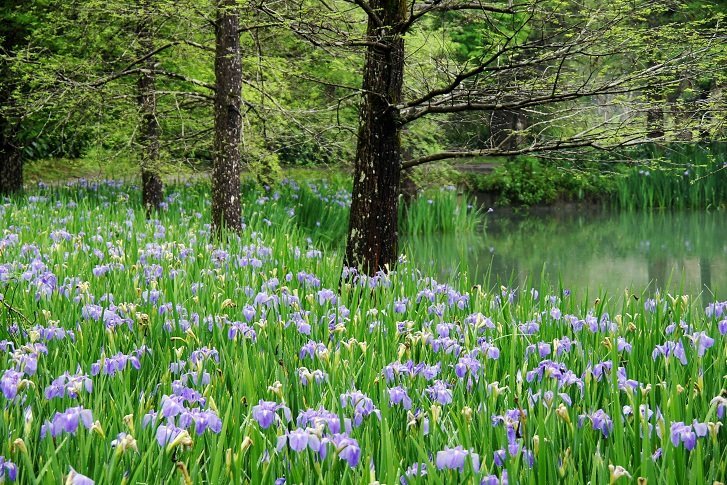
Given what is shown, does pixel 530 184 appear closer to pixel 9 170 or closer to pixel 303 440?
pixel 9 170

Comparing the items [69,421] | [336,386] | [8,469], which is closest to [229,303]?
[336,386]

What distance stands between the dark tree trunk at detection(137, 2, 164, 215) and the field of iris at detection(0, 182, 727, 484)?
446cm

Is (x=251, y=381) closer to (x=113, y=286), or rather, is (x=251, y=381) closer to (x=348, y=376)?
(x=348, y=376)

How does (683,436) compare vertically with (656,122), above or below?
below

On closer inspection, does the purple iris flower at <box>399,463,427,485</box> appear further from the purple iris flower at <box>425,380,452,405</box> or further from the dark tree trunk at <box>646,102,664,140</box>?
the dark tree trunk at <box>646,102,664,140</box>

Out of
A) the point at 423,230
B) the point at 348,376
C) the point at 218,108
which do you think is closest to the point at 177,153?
the point at 423,230

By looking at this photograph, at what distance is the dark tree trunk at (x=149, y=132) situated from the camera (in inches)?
365

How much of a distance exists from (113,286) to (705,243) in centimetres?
1009

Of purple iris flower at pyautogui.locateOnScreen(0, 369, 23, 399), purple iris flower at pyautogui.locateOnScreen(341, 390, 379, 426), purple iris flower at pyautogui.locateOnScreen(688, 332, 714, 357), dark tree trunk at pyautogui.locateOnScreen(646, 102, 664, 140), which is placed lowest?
purple iris flower at pyautogui.locateOnScreen(341, 390, 379, 426)

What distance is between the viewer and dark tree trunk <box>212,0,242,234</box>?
7.73 metres

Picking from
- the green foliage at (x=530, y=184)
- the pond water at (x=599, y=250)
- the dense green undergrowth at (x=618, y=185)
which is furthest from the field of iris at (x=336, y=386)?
the green foliage at (x=530, y=184)

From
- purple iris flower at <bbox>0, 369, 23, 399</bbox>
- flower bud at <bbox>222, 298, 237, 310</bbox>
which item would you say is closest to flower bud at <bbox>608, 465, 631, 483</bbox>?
purple iris flower at <bbox>0, 369, 23, 399</bbox>

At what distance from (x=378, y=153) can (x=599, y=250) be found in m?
7.06

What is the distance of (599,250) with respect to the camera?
11.9 metres
